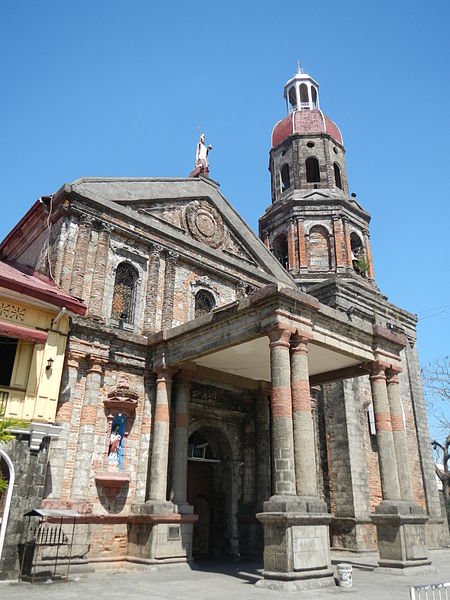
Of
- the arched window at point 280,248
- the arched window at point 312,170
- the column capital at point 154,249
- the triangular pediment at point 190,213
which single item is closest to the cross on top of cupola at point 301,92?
the arched window at point 312,170

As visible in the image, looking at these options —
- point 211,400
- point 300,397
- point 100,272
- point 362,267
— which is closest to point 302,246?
point 362,267

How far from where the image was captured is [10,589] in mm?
10250

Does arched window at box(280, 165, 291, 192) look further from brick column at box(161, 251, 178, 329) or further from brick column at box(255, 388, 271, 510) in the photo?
brick column at box(255, 388, 271, 510)

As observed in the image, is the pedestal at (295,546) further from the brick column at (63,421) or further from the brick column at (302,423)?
the brick column at (63,421)

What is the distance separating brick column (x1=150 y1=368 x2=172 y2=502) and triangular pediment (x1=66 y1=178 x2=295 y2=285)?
5547 mm

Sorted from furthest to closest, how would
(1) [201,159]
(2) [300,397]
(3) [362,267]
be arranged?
(3) [362,267] → (1) [201,159] → (2) [300,397]

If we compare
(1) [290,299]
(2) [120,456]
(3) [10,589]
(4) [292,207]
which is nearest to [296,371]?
(1) [290,299]

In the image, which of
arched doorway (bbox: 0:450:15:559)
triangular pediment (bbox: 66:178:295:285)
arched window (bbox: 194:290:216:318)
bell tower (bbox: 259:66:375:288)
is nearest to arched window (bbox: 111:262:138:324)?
triangular pediment (bbox: 66:178:295:285)

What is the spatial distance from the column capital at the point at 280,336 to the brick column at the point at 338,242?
13.7 meters

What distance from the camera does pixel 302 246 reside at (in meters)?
26.5

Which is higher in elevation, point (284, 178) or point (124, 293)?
point (284, 178)

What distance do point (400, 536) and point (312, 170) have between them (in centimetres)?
2097

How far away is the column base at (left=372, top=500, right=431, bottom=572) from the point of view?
13688 millimetres

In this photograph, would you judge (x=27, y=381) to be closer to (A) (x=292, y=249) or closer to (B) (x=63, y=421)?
(B) (x=63, y=421)
